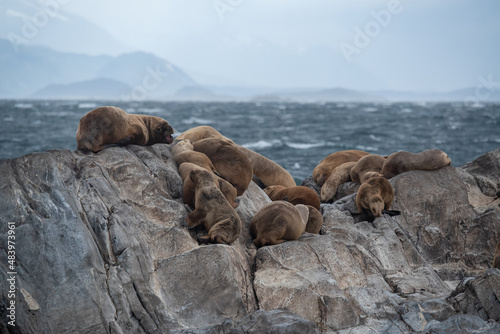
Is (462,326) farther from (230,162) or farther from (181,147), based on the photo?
(181,147)

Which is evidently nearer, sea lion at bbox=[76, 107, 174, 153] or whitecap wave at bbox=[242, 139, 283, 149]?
sea lion at bbox=[76, 107, 174, 153]

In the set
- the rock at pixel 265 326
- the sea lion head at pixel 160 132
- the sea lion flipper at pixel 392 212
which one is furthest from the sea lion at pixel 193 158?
the rock at pixel 265 326

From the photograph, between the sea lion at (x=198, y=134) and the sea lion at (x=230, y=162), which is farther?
the sea lion at (x=198, y=134)

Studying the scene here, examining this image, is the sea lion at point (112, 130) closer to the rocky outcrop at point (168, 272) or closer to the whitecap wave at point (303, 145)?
the rocky outcrop at point (168, 272)

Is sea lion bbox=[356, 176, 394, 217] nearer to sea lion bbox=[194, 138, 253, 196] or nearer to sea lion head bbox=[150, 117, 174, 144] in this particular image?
sea lion bbox=[194, 138, 253, 196]

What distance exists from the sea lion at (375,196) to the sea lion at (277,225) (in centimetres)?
157

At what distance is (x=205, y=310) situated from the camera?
541 cm

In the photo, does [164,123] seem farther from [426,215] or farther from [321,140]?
[321,140]

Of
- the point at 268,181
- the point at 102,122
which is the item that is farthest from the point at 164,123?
the point at 268,181

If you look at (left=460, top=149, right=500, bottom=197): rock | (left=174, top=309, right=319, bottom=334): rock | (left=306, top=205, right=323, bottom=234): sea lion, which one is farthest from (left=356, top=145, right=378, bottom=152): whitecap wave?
(left=174, top=309, right=319, bottom=334): rock

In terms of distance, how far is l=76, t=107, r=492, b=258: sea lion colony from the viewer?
6.68m

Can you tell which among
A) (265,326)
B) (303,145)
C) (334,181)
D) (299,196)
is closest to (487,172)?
(334,181)

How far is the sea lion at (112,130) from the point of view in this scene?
7443 millimetres

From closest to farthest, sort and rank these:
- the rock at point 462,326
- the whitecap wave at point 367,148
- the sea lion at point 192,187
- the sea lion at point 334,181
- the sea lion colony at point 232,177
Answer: the rock at point 462,326 → the sea lion colony at point 232,177 → the sea lion at point 192,187 → the sea lion at point 334,181 → the whitecap wave at point 367,148
